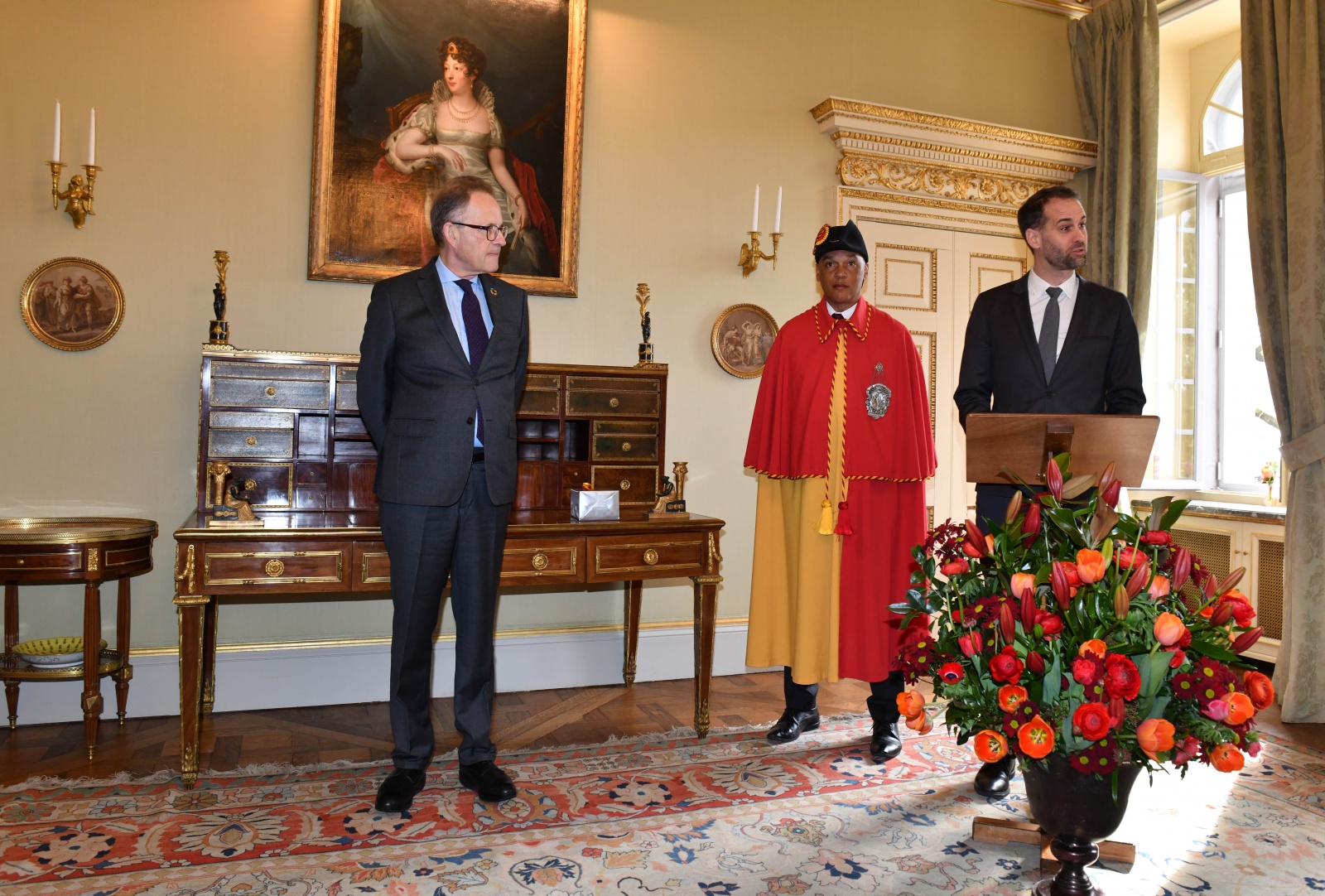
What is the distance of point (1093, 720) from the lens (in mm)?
2018

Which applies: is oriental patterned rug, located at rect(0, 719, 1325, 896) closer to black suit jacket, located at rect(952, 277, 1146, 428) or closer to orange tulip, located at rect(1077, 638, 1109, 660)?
orange tulip, located at rect(1077, 638, 1109, 660)

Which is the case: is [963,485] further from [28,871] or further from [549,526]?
[28,871]

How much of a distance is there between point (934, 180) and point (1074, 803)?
447 centimetres

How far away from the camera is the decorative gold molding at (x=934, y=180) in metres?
5.69

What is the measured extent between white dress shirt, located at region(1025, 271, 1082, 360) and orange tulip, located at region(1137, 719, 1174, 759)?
5.61 feet

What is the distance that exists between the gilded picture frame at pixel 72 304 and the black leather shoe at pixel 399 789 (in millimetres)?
2528

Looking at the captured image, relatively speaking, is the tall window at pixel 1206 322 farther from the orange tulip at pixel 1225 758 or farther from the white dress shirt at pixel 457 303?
the white dress shirt at pixel 457 303

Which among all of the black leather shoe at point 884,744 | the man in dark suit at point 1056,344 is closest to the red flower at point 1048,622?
the man in dark suit at point 1056,344

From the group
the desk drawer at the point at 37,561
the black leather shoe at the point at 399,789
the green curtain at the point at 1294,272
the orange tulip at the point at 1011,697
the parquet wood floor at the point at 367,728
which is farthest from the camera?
the green curtain at the point at 1294,272

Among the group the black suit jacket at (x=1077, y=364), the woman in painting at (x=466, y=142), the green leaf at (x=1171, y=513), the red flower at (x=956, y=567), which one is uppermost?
the woman in painting at (x=466, y=142)

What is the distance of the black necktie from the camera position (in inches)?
135

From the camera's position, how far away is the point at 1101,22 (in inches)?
242

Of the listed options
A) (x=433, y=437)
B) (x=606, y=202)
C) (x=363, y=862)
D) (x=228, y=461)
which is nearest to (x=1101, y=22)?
(x=606, y=202)

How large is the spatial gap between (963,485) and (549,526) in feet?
10.8
